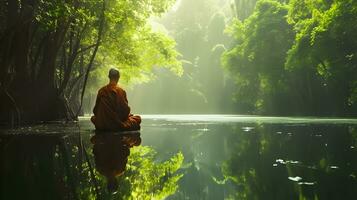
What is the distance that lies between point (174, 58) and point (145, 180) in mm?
21886

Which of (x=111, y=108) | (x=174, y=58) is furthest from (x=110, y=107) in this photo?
(x=174, y=58)

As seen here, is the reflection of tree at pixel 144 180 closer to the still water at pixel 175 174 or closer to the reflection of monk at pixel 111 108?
the still water at pixel 175 174

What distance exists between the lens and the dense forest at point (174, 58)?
17.4m

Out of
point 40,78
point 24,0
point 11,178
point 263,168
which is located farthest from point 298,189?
point 40,78

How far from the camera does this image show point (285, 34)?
44.2 metres

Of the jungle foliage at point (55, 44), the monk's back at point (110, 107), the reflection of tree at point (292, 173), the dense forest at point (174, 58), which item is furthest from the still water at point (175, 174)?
the dense forest at point (174, 58)

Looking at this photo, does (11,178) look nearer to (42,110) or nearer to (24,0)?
(24,0)

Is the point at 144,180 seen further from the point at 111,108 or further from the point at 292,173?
the point at 111,108

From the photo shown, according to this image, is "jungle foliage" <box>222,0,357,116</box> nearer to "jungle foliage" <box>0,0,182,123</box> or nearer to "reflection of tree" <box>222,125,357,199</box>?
"jungle foliage" <box>0,0,182,123</box>

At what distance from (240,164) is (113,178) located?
2.12 m

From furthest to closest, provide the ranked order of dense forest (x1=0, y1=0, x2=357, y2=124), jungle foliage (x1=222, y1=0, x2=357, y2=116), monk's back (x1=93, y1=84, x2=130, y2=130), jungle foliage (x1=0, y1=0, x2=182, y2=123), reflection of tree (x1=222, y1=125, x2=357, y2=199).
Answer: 1. jungle foliage (x1=222, y1=0, x2=357, y2=116)
2. dense forest (x1=0, y1=0, x2=357, y2=124)
3. jungle foliage (x1=0, y1=0, x2=182, y2=123)
4. monk's back (x1=93, y1=84, x2=130, y2=130)
5. reflection of tree (x1=222, y1=125, x2=357, y2=199)

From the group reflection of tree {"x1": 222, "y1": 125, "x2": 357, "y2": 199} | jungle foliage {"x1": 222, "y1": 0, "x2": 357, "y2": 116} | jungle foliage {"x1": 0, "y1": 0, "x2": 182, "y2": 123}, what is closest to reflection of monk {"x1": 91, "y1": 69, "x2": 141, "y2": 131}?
jungle foliage {"x1": 0, "y1": 0, "x2": 182, "y2": 123}

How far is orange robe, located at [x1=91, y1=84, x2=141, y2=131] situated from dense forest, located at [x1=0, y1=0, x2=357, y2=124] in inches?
117

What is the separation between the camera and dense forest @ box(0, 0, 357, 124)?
57.2 feet
